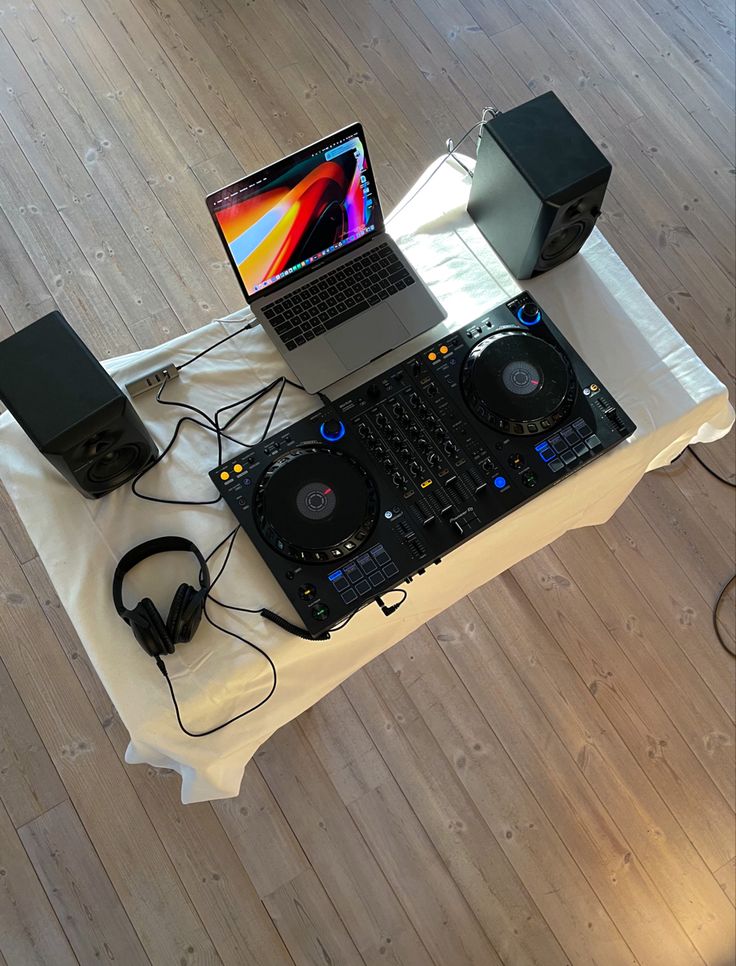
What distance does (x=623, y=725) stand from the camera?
2.02 meters

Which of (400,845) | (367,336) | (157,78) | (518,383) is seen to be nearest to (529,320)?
(518,383)

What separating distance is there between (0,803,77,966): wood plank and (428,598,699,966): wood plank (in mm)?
1011

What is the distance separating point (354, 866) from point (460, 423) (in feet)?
3.67

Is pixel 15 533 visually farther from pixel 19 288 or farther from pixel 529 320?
pixel 529 320

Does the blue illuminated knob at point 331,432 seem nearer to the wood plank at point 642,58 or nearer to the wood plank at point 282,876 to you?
the wood plank at point 282,876

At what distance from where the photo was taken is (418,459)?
1333mm

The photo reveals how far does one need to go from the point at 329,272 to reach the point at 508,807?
4.24 feet

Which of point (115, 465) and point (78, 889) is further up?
point (115, 465)

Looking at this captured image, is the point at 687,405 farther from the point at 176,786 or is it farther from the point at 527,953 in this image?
the point at 176,786

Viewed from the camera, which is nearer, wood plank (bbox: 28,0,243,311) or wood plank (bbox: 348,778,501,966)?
wood plank (bbox: 348,778,501,966)

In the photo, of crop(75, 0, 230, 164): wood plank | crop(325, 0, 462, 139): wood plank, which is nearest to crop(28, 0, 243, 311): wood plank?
crop(75, 0, 230, 164): wood plank

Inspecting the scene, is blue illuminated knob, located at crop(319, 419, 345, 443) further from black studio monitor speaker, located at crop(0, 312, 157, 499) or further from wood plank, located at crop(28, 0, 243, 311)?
wood plank, located at crop(28, 0, 243, 311)

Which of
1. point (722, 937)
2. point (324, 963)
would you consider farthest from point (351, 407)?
point (722, 937)

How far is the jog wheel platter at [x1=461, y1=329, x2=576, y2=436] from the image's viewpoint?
1.35m
